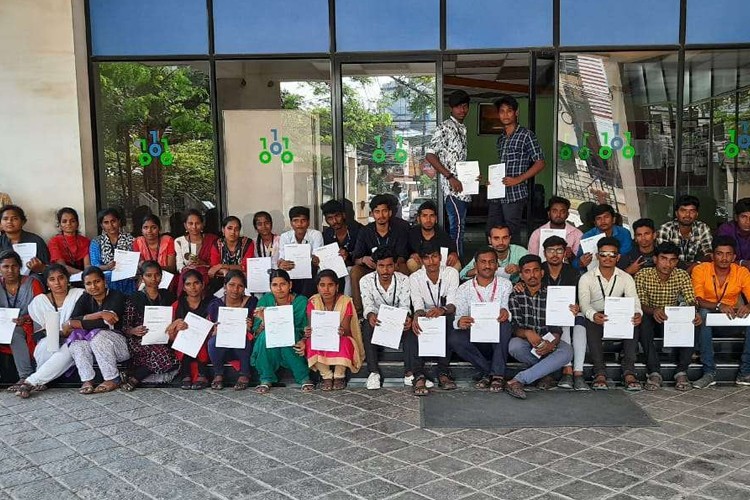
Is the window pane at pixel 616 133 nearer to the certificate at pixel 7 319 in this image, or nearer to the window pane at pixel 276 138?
the window pane at pixel 276 138

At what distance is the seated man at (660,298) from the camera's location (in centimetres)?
567

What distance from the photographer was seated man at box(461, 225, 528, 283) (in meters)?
6.16

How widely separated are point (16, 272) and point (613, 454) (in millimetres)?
5209

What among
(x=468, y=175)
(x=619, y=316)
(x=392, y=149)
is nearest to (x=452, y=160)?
(x=468, y=175)

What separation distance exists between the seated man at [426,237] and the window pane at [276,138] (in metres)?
1.68

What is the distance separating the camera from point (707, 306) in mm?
5777

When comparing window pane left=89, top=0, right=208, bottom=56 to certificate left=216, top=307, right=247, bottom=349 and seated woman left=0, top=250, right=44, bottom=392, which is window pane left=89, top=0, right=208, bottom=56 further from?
certificate left=216, top=307, right=247, bottom=349

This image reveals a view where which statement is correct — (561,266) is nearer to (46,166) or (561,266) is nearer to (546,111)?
(546,111)

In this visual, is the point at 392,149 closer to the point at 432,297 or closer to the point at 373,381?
the point at 432,297

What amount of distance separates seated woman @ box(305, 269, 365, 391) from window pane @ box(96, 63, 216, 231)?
114 inches

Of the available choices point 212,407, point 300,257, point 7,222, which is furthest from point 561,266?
point 7,222

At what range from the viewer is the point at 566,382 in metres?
5.65

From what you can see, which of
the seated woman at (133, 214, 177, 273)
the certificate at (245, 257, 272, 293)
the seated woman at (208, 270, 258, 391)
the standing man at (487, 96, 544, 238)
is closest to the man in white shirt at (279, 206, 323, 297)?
the certificate at (245, 257, 272, 293)

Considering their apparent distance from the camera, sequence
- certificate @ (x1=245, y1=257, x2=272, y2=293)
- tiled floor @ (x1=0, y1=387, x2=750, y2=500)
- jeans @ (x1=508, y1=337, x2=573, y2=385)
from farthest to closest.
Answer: certificate @ (x1=245, y1=257, x2=272, y2=293) < jeans @ (x1=508, y1=337, x2=573, y2=385) < tiled floor @ (x1=0, y1=387, x2=750, y2=500)
